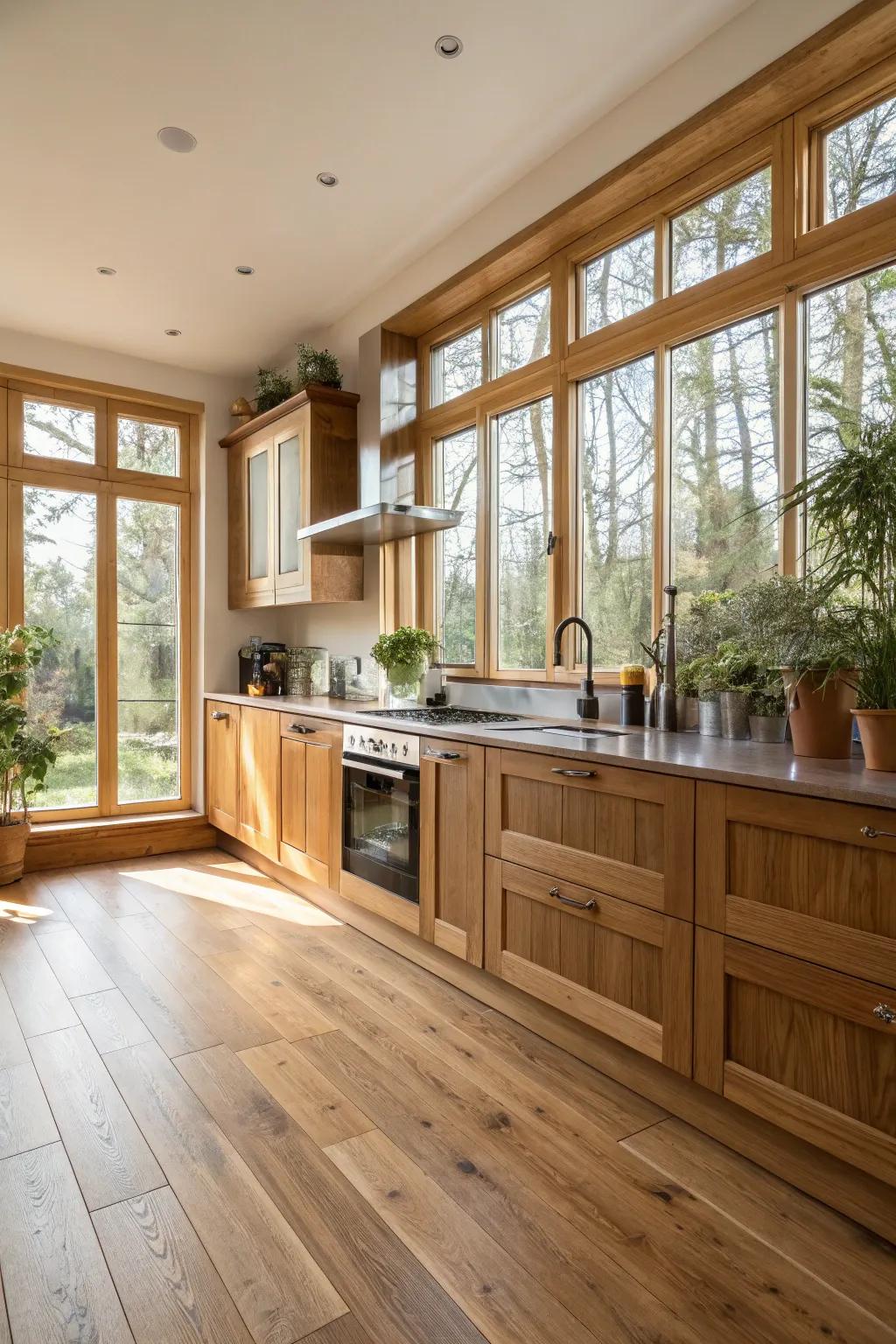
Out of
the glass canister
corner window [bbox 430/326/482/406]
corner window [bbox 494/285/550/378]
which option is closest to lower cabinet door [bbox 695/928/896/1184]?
corner window [bbox 494/285/550/378]

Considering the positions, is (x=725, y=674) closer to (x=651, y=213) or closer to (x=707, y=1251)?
(x=707, y=1251)

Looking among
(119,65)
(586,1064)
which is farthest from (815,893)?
(119,65)

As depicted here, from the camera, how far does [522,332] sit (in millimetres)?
3367

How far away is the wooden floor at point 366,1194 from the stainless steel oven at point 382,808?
1.32ft

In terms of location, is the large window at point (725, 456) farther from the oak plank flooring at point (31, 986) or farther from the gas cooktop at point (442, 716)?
the oak plank flooring at point (31, 986)

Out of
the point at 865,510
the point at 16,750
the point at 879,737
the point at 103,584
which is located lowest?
the point at 16,750

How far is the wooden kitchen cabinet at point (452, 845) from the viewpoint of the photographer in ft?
8.07

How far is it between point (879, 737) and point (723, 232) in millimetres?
1737

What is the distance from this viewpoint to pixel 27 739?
407 cm

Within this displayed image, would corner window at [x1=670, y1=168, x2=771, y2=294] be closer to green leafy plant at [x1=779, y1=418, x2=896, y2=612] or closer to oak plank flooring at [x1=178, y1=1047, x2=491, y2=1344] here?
green leafy plant at [x1=779, y1=418, x2=896, y2=612]

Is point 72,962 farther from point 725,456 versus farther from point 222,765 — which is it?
point 725,456

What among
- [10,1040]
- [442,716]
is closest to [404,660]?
[442,716]

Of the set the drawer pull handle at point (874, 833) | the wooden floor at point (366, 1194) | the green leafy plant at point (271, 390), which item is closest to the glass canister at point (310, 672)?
the green leafy plant at point (271, 390)

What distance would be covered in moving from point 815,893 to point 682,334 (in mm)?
1865
